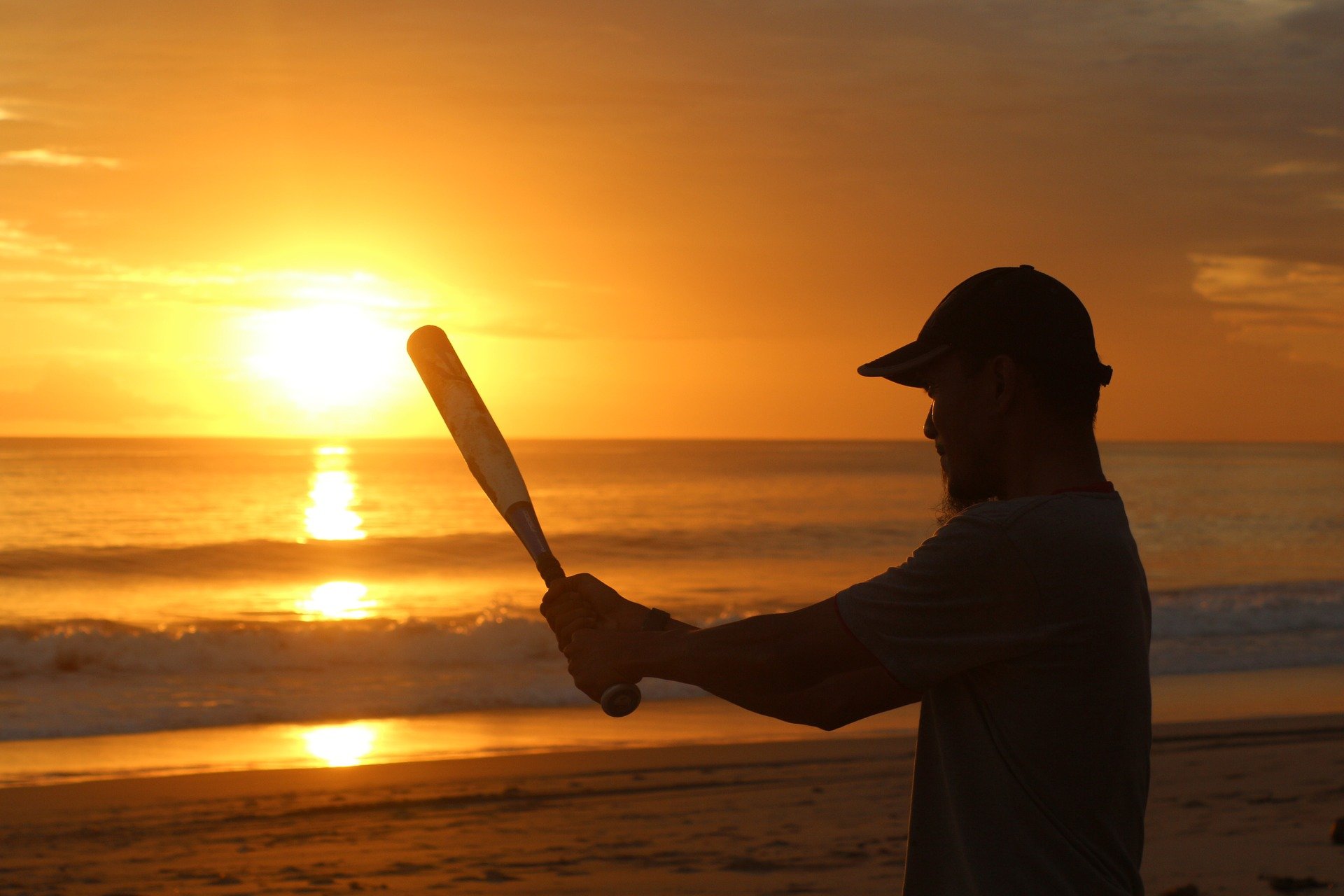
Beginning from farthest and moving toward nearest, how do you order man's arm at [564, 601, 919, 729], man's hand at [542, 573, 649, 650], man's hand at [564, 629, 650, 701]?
man's hand at [542, 573, 649, 650] < man's hand at [564, 629, 650, 701] < man's arm at [564, 601, 919, 729]

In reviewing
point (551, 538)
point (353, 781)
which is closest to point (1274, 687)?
point (353, 781)

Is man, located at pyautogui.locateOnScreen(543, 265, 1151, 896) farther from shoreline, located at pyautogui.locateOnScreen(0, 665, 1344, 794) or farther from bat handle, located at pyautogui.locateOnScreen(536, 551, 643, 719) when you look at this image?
shoreline, located at pyautogui.locateOnScreen(0, 665, 1344, 794)

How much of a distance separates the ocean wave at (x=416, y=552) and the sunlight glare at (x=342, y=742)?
623 inches

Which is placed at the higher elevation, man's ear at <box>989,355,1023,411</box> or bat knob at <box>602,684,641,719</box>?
man's ear at <box>989,355,1023,411</box>

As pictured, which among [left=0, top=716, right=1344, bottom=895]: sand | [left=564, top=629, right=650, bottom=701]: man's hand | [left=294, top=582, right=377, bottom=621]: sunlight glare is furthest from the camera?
[left=294, top=582, right=377, bottom=621]: sunlight glare

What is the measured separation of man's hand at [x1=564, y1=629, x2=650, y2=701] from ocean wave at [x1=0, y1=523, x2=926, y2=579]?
25.4 metres

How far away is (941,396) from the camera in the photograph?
2.01 meters

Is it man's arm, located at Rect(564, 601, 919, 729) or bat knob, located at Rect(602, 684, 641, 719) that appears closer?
man's arm, located at Rect(564, 601, 919, 729)

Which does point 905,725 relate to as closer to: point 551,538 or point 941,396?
point 941,396

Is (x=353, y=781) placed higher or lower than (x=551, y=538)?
lower

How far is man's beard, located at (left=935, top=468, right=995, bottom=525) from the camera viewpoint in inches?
79.1

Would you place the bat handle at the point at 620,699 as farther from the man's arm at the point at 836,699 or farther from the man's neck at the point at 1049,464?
the man's neck at the point at 1049,464

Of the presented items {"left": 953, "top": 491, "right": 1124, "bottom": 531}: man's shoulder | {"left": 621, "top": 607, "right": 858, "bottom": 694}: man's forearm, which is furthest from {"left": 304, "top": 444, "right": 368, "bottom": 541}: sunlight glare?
{"left": 953, "top": 491, "right": 1124, "bottom": 531}: man's shoulder

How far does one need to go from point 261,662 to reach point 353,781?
717cm
